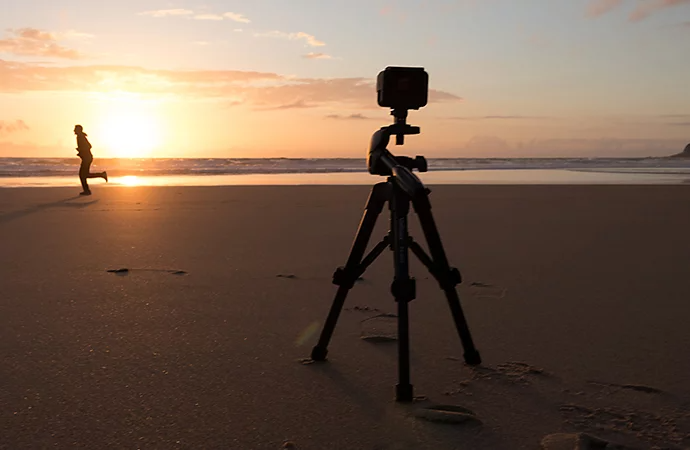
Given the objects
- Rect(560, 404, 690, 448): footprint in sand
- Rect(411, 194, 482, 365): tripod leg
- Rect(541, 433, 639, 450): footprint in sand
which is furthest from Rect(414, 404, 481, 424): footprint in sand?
Rect(411, 194, 482, 365): tripod leg

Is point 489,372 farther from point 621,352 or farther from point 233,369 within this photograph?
point 233,369

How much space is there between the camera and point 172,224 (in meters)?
10.0

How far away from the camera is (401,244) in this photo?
287 centimetres

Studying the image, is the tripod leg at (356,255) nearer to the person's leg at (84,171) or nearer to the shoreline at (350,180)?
the person's leg at (84,171)

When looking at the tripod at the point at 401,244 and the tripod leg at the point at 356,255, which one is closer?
the tripod at the point at 401,244

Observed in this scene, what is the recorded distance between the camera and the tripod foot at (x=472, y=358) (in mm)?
3374

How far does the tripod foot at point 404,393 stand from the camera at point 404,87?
151cm

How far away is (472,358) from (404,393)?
2.23ft

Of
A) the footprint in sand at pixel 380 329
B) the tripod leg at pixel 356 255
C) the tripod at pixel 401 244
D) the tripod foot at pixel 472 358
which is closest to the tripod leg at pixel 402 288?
the tripod at pixel 401 244

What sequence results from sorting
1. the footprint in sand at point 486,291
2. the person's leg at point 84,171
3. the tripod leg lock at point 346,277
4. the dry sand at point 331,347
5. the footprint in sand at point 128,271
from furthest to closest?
the person's leg at point 84,171
the footprint in sand at point 128,271
the footprint in sand at point 486,291
the tripod leg lock at point 346,277
the dry sand at point 331,347

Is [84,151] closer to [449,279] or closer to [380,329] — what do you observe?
[380,329]

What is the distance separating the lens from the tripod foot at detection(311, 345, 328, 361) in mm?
3490

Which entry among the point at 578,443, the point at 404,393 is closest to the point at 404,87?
the point at 404,393

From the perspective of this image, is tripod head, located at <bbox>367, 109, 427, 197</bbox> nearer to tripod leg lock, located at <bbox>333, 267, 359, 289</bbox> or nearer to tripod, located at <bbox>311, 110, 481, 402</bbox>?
tripod, located at <bbox>311, 110, 481, 402</bbox>
